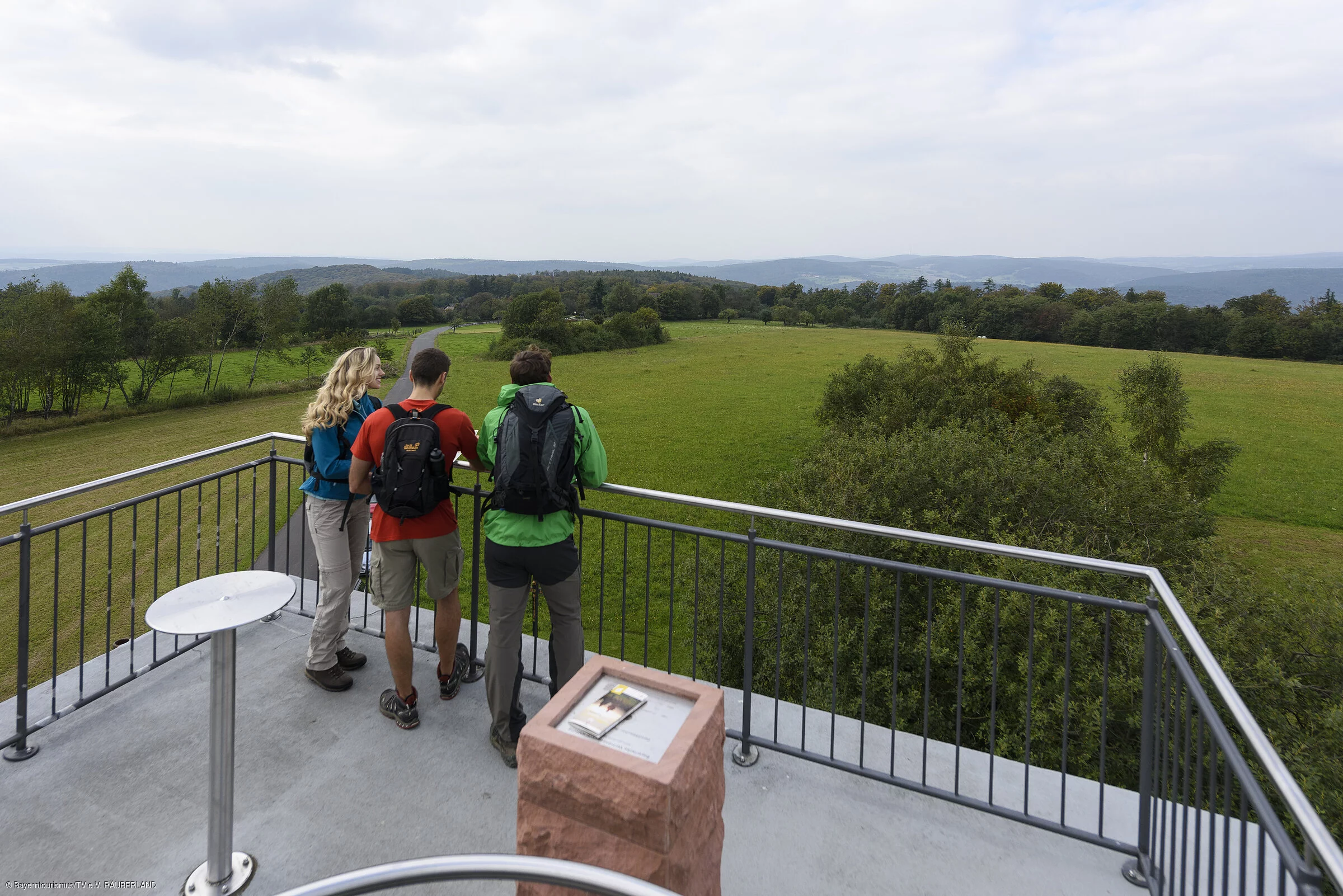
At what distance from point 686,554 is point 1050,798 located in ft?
63.2

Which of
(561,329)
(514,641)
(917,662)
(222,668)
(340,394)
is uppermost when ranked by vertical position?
(561,329)

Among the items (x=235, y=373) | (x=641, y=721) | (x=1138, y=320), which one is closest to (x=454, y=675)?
(x=641, y=721)

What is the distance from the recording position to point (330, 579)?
422 cm

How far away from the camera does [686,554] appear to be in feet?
74.1

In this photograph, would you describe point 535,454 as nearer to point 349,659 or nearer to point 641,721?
point 641,721

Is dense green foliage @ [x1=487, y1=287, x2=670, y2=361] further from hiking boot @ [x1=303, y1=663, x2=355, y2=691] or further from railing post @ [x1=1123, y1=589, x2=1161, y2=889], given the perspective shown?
railing post @ [x1=1123, y1=589, x2=1161, y2=889]

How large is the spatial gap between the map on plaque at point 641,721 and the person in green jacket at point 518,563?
1091 mm

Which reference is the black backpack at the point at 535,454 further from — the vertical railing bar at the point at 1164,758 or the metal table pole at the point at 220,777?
the vertical railing bar at the point at 1164,758

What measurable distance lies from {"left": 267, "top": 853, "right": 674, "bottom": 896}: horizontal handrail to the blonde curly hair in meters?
3.01

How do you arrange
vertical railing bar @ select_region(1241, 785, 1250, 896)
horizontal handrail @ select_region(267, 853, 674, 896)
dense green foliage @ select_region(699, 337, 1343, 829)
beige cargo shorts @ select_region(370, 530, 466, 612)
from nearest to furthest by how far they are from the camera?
horizontal handrail @ select_region(267, 853, 674, 896)
vertical railing bar @ select_region(1241, 785, 1250, 896)
beige cargo shorts @ select_region(370, 530, 466, 612)
dense green foliage @ select_region(699, 337, 1343, 829)

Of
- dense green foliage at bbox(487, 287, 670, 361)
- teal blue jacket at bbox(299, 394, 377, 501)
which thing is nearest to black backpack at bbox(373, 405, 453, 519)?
teal blue jacket at bbox(299, 394, 377, 501)

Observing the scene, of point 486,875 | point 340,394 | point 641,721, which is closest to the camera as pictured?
point 486,875

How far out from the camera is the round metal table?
8.36 feet

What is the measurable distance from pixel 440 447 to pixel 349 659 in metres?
1.70
